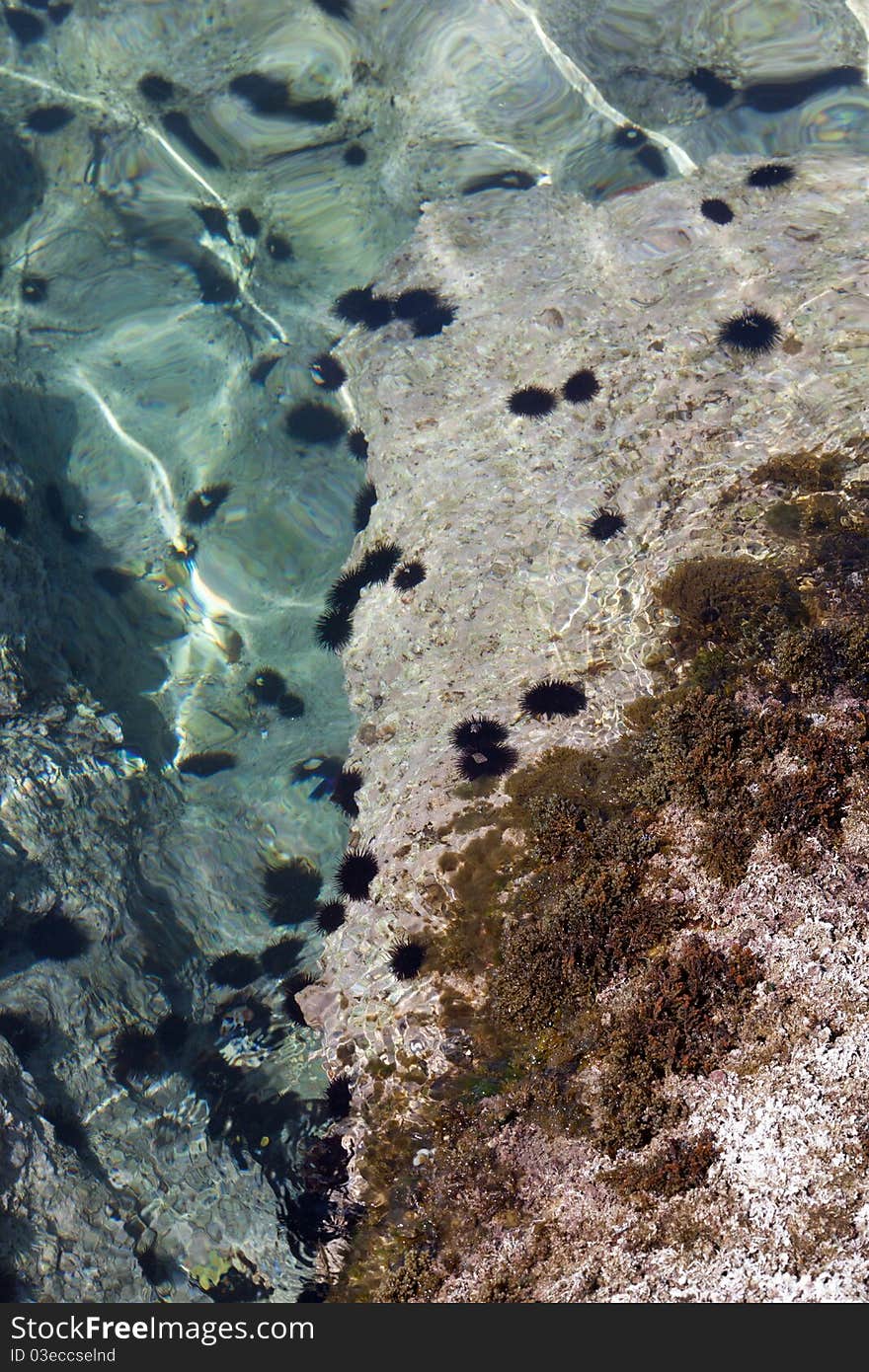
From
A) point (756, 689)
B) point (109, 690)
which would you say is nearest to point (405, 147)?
point (109, 690)

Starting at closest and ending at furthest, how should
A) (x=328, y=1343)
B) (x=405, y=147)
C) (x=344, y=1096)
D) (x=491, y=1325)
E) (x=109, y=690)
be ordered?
(x=491, y=1325) < (x=328, y=1343) < (x=344, y=1096) < (x=109, y=690) < (x=405, y=147)

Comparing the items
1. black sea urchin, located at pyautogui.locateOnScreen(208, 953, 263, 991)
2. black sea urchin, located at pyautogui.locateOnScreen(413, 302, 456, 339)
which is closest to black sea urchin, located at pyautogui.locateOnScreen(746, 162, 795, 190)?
black sea urchin, located at pyautogui.locateOnScreen(413, 302, 456, 339)

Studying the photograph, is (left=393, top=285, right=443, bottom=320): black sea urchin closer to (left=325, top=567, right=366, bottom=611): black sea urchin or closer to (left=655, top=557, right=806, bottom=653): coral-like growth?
(left=325, top=567, right=366, bottom=611): black sea urchin

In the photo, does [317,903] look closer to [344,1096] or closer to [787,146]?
[344,1096]

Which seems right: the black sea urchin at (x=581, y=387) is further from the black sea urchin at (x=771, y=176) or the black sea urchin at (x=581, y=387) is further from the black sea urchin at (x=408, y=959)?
the black sea urchin at (x=408, y=959)

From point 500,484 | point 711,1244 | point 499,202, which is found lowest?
point 711,1244

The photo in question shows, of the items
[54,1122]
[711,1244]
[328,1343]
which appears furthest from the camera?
[54,1122]

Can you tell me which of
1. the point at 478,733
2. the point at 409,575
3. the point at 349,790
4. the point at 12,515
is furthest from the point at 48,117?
the point at 478,733
